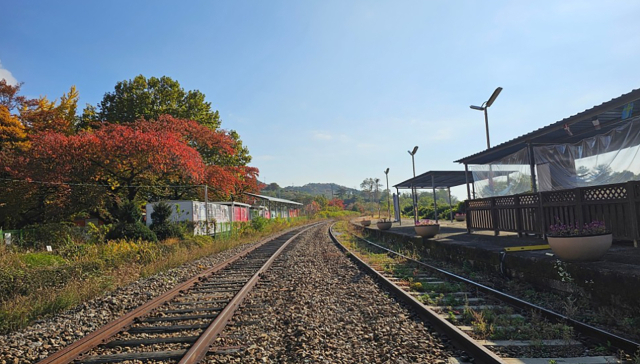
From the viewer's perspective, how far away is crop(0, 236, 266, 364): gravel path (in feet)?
14.2

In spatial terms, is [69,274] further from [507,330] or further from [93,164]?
[93,164]

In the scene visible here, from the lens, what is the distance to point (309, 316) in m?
5.37

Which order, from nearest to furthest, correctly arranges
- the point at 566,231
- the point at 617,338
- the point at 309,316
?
the point at 617,338 → the point at 309,316 → the point at 566,231

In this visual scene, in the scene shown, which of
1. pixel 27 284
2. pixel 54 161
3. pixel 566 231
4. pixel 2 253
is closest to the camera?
pixel 566 231

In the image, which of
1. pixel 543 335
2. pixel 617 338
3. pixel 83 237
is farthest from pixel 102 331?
pixel 83 237

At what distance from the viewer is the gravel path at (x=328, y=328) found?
12.7ft

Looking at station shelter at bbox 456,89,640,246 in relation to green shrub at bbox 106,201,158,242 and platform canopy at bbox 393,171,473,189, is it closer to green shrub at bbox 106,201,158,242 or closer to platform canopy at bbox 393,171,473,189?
platform canopy at bbox 393,171,473,189

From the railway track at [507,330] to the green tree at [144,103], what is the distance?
86.3 ft

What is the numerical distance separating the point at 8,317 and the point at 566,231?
8813 mm

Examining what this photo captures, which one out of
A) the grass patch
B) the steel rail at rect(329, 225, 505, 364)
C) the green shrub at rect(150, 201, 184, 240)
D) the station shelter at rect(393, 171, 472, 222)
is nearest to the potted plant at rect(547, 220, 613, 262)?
the steel rail at rect(329, 225, 505, 364)

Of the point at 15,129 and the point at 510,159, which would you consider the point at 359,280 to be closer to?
the point at 510,159

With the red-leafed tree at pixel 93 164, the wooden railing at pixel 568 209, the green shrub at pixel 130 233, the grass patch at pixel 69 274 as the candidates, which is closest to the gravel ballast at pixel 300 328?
the grass patch at pixel 69 274

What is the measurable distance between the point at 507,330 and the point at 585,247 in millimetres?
2712

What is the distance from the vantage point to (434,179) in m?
22.3
